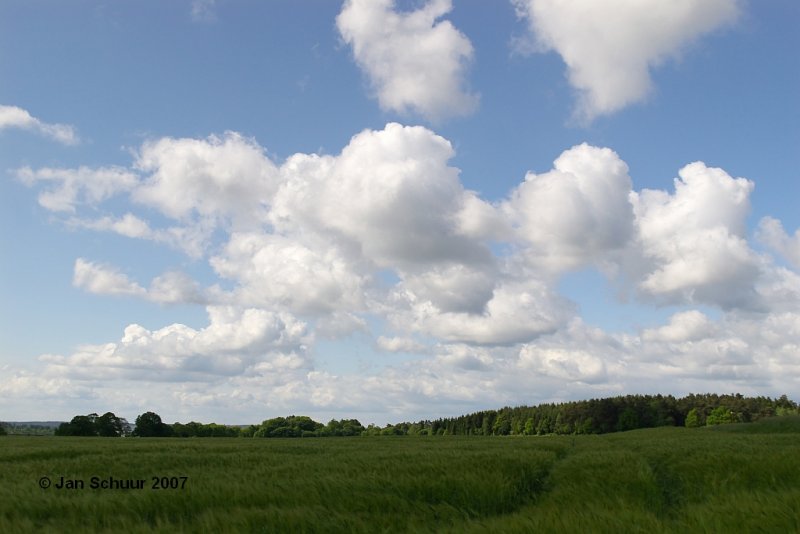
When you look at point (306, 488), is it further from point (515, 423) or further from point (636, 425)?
point (515, 423)

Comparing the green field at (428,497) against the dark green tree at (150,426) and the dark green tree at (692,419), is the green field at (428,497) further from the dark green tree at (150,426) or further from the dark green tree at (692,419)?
the dark green tree at (692,419)

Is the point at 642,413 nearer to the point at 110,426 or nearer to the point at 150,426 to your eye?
the point at 150,426

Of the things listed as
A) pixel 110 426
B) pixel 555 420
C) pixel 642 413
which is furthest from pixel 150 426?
pixel 642 413

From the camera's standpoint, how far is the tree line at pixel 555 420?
10244 centimetres

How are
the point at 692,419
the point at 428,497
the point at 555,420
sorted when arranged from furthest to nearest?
the point at 555,420, the point at 692,419, the point at 428,497

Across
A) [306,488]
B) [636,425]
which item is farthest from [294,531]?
[636,425]

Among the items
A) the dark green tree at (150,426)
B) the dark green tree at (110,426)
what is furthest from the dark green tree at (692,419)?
the dark green tree at (110,426)

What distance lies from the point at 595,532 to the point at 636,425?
13438 centimetres

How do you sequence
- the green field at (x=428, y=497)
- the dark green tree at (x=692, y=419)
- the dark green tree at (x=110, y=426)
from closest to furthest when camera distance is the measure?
the green field at (x=428, y=497)
the dark green tree at (x=110, y=426)
the dark green tree at (x=692, y=419)

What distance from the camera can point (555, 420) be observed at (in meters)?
149

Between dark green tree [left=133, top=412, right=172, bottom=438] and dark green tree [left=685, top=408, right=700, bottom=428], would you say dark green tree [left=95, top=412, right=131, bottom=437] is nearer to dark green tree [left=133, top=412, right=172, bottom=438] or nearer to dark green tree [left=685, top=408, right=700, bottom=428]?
dark green tree [left=133, top=412, right=172, bottom=438]

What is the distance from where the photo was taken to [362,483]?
35.9 ft

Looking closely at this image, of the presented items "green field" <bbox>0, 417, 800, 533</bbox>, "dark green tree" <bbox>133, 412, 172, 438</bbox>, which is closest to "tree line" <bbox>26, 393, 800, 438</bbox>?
"dark green tree" <bbox>133, 412, 172, 438</bbox>

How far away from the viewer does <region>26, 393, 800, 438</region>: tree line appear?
10244cm
